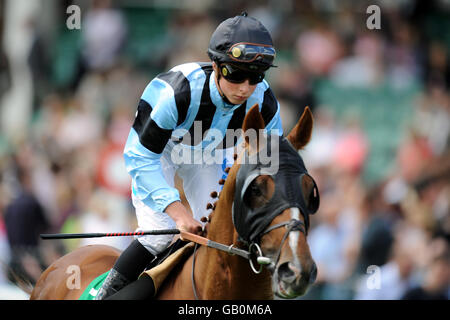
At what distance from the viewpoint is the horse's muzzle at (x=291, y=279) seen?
3.00m

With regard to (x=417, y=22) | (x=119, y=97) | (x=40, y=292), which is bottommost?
(x=40, y=292)

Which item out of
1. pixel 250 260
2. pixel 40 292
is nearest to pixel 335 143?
pixel 40 292

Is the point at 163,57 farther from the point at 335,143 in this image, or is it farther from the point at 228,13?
the point at 335,143

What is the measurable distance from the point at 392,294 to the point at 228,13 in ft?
17.2

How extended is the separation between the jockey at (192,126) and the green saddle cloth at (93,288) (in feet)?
0.64

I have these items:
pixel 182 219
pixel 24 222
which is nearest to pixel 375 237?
A: pixel 24 222

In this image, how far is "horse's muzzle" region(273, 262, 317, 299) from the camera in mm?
2998

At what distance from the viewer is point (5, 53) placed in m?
11.0

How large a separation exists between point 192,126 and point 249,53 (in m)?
0.63

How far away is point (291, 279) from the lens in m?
3.01

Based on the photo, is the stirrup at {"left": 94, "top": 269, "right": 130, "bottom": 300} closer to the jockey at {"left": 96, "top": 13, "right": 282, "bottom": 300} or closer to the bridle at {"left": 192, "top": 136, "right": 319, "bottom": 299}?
the jockey at {"left": 96, "top": 13, "right": 282, "bottom": 300}
